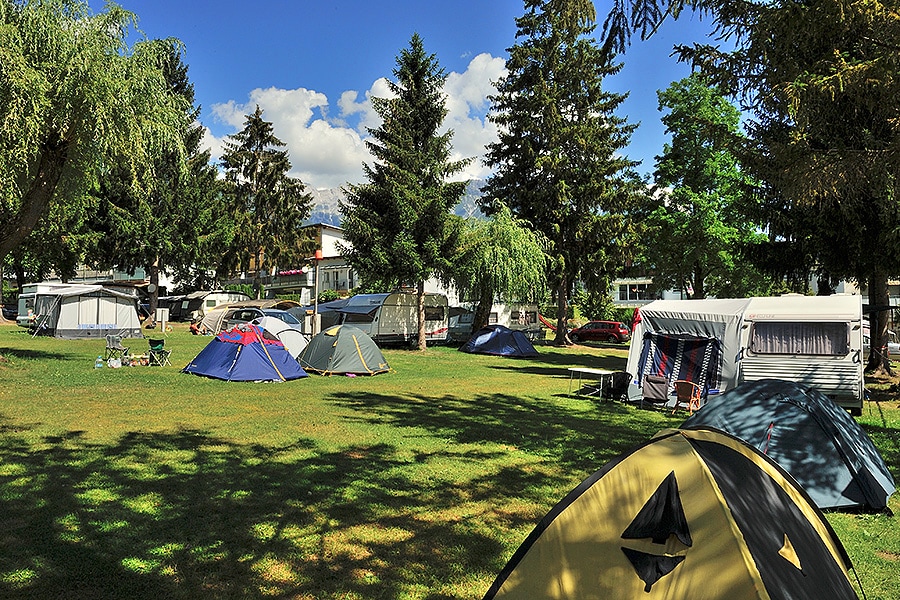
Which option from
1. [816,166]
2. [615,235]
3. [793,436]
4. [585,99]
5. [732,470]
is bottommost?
[793,436]

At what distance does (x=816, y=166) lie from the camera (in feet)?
23.9

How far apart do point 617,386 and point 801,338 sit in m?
3.71

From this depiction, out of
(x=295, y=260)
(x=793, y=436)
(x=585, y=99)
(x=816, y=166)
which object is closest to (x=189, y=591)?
(x=793, y=436)

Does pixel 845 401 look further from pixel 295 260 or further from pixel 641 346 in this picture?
pixel 295 260

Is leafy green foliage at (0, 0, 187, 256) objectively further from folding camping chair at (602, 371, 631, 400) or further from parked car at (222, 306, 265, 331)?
parked car at (222, 306, 265, 331)

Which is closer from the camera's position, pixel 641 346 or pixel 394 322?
pixel 641 346

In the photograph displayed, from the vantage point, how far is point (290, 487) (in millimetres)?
5871

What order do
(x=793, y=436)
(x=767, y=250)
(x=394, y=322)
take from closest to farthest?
1. (x=793, y=436)
2. (x=767, y=250)
3. (x=394, y=322)

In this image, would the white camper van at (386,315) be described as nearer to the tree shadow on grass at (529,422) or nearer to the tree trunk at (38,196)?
the tree shadow on grass at (529,422)

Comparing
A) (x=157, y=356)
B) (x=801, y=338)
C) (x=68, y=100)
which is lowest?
(x=157, y=356)

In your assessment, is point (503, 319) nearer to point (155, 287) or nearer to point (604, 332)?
point (604, 332)

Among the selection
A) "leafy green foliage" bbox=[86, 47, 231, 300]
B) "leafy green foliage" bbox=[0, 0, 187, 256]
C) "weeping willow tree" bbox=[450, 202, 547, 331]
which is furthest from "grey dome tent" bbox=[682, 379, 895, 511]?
"leafy green foliage" bbox=[86, 47, 231, 300]

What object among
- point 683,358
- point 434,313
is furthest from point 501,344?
point 683,358

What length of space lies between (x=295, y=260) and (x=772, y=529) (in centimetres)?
4547
